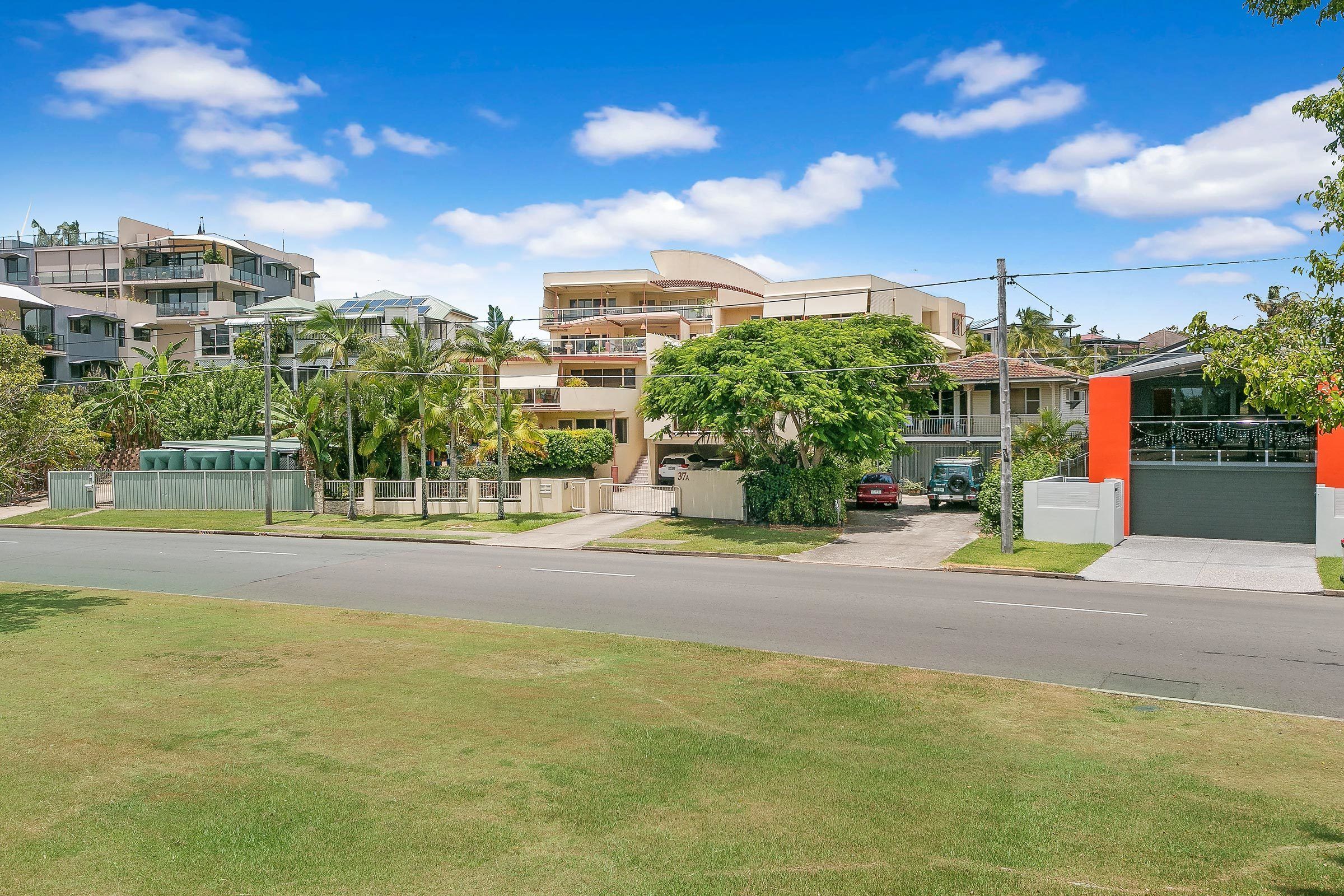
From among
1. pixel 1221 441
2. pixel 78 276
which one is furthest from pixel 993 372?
pixel 78 276

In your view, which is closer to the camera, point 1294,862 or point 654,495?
point 1294,862

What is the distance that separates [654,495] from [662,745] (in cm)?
2724

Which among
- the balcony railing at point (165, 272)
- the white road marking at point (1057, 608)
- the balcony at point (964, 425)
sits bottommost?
the white road marking at point (1057, 608)

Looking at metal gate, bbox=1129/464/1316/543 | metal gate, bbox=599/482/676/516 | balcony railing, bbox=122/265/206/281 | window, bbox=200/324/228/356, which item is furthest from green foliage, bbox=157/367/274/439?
metal gate, bbox=1129/464/1316/543

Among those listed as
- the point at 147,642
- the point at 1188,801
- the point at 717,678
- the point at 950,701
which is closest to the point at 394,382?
the point at 147,642

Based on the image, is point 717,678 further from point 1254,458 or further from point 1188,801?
point 1254,458

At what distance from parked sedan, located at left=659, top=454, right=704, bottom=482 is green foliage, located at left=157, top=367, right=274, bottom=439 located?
19.9 meters

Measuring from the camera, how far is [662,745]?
8.91m

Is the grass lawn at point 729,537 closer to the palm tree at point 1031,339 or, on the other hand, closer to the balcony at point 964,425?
the balcony at point 964,425

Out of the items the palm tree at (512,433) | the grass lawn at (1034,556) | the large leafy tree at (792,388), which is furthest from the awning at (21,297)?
the grass lawn at (1034,556)

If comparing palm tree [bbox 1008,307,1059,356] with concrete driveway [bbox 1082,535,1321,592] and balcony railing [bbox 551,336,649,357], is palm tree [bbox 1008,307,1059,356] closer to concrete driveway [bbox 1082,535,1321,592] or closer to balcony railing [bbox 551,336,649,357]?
balcony railing [bbox 551,336,649,357]

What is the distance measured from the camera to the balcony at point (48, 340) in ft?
183

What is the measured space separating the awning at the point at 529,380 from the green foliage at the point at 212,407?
37.0 ft

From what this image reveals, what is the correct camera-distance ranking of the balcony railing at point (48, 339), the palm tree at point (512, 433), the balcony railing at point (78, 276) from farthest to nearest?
1. the balcony railing at point (78, 276)
2. the balcony railing at point (48, 339)
3. the palm tree at point (512, 433)
